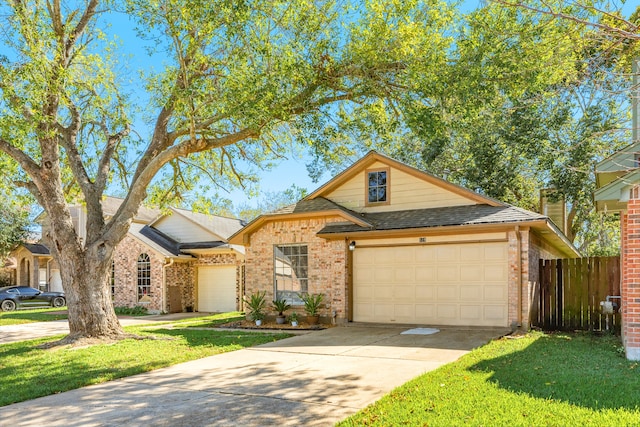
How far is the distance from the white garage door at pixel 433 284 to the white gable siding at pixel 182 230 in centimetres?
1035

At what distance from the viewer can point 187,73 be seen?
36.9ft

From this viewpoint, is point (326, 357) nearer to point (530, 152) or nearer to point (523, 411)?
point (523, 411)

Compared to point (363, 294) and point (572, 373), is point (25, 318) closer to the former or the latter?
point (363, 294)

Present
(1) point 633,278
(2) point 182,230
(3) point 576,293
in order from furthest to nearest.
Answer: (2) point 182,230, (3) point 576,293, (1) point 633,278

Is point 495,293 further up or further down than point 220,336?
further up

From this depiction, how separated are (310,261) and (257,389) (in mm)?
8277

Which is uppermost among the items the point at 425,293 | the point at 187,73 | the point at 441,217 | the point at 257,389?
the point at 187,73

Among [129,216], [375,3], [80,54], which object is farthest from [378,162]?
[80,54]

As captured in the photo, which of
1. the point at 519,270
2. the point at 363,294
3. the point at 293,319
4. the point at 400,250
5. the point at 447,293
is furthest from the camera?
the point at 293,319

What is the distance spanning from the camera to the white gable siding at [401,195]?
14609 mm

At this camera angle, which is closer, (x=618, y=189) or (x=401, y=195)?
(x=618, y=189)

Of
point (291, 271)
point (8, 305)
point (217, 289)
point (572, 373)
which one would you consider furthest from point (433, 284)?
point (8, 305)

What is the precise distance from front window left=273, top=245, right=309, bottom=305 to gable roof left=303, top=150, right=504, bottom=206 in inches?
74.7

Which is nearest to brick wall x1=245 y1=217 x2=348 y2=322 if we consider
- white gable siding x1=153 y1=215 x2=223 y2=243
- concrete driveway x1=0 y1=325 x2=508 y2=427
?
concrete driveway x1=0 y1=325 x2=508 y2=427
